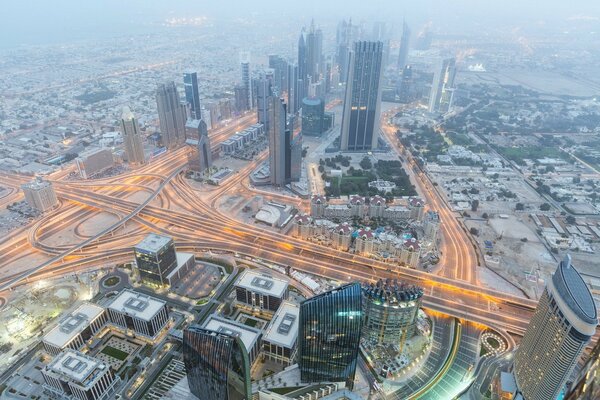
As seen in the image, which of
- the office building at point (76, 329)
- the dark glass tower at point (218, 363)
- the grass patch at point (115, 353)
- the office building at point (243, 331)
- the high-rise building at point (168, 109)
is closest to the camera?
the dark glass tower at point (218, 363)

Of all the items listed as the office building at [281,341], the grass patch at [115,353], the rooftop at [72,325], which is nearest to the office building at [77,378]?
the rooftop at [72,325]

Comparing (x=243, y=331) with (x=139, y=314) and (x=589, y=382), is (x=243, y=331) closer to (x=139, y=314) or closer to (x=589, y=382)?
(x=139, y=314)

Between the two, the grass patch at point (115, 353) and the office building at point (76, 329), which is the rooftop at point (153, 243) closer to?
the office building at point (76, 329)

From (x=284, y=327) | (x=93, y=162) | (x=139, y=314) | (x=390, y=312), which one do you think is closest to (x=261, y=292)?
(x=284, y=327)

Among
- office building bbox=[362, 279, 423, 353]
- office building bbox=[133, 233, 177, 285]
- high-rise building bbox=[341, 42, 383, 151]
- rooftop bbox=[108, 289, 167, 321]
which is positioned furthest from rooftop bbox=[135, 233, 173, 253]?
high-rise building bbox=[341, 42, 383, 151]

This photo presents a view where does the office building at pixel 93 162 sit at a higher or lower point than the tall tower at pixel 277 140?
lower

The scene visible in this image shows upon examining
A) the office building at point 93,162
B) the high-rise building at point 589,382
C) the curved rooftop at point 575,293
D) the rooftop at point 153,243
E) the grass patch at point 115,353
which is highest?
the high-rise building at point 589,382

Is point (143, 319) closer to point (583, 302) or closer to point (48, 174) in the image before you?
point (583, 302)

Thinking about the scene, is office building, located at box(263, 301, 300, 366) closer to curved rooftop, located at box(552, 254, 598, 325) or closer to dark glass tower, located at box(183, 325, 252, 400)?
dark glass tower, located at box(183, 325, 252, 400)
